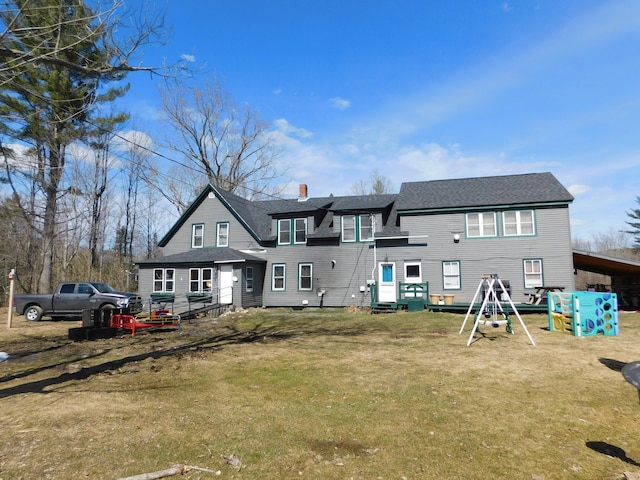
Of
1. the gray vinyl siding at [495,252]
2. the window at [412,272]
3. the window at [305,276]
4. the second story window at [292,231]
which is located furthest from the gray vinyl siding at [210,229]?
the gray vinyl siding at [495,252]

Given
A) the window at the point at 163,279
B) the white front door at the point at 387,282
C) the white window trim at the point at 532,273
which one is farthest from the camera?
the window at the point at 163,279

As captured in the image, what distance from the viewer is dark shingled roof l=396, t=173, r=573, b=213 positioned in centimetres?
2000

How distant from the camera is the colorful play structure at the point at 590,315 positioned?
12273mm

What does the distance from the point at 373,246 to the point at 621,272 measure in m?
14.4

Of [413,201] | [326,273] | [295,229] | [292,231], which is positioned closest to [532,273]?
[413,201]

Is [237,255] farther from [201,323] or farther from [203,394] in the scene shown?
[203,394]

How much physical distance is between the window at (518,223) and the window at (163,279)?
1992 centimetres

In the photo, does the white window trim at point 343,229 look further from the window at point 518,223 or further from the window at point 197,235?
the window at point 197,235

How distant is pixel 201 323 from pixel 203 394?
37.3 feet

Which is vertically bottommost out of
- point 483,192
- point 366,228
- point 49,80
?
point 366,228

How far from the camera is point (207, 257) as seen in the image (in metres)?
22.8

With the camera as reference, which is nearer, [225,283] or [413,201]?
[413,201]

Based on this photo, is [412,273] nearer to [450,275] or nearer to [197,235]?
[450,275]

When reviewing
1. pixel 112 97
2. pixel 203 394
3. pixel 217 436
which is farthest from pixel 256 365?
pixel 112 97
